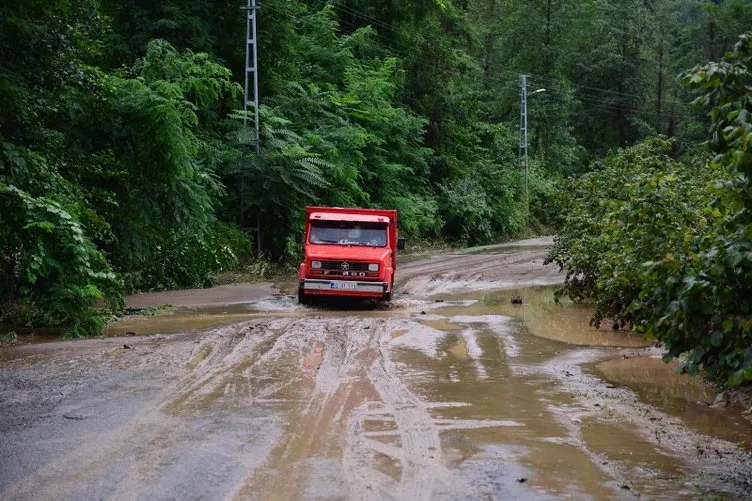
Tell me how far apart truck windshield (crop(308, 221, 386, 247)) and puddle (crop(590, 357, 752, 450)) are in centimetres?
867

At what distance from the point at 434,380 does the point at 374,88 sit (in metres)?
29.7

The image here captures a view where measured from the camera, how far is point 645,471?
7.67 m

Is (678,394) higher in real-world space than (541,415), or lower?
lower

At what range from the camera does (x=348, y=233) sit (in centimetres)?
2172

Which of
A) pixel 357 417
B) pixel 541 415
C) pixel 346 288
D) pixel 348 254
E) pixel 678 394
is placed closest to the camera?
pixel 357 417

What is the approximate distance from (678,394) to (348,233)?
11213 millimetres

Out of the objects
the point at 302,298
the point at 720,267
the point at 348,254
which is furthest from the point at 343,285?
the point at 720,267

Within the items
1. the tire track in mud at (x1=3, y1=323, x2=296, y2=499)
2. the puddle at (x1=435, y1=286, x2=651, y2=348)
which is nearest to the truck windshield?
the puddle at (x1=435, y1=286, x2=651, y2=348)

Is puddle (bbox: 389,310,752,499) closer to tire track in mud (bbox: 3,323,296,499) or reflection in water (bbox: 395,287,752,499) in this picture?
reflection in water (bbox: 395,287,752,499)

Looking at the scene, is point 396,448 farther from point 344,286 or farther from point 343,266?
point 343,266

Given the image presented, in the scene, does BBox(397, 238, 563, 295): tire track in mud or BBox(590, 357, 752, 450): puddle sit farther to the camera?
BBox(397, 238, 563, 295): tire track in mud

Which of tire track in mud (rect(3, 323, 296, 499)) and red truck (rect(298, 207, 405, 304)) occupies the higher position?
red truck (rect(298, 207, 405, 304))

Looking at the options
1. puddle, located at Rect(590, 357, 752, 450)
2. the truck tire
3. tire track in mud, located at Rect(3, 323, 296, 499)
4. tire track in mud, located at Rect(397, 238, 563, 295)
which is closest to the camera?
tire track in mud, located at Rect(3, 323, 296, 499)

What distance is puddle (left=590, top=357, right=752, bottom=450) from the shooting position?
983 centimetres
